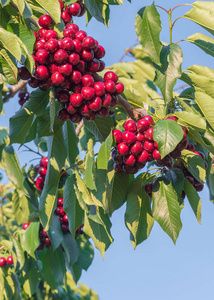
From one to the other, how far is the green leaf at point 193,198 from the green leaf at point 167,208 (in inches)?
4.2

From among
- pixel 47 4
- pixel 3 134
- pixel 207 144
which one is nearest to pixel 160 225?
pixel 207 144

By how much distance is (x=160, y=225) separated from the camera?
1.74 metres

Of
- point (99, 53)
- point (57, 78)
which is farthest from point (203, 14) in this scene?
point (57, 78)

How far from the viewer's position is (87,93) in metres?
1.61

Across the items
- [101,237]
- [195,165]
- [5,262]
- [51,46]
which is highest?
[51,46]

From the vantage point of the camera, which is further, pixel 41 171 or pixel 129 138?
pixel 41 171

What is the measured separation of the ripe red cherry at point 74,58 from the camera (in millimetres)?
1605

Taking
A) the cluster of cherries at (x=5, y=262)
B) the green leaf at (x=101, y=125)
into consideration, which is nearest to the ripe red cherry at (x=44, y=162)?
the cluster of cherries at (x=5, y=262)

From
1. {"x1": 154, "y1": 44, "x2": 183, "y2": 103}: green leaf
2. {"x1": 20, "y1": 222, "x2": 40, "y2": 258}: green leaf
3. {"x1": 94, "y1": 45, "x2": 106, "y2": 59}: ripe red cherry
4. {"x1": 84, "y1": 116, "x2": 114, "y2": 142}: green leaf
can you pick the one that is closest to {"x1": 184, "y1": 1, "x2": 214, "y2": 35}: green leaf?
{"x1": 154, "y1": 44, "x2": 183, "y2": 103}: green leaf

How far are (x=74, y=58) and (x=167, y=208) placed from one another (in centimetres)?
66

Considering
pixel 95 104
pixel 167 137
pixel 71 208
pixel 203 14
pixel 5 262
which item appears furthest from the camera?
pixel 5 262

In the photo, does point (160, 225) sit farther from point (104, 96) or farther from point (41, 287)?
point (41, 287)

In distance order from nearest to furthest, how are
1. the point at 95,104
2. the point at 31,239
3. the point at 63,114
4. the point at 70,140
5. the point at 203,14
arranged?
the point at 95,104 < the point at 63,114 < the point at 203,14 < the point at 70,140 < the point at 31,239

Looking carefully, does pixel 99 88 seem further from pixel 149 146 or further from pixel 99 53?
pixel 149 146
